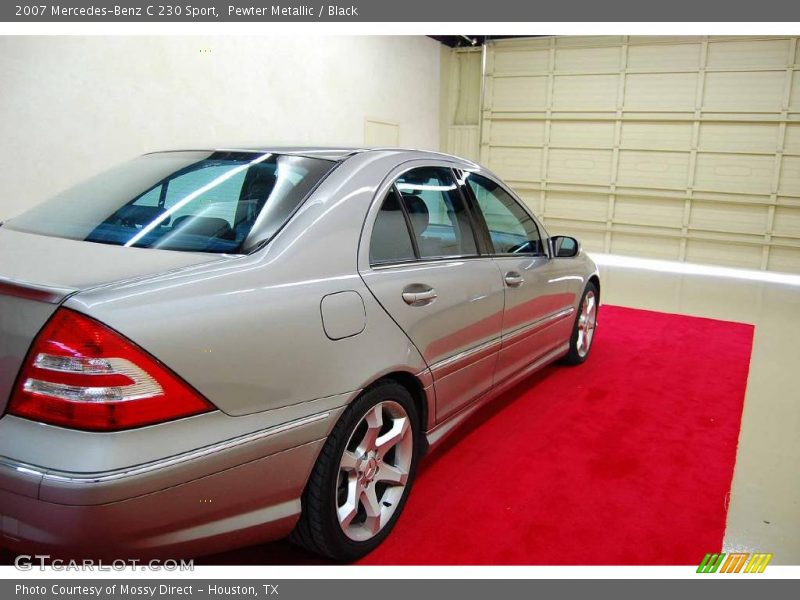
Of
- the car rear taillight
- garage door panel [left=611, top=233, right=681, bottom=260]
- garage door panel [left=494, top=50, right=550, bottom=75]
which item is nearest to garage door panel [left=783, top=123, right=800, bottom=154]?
garage door panel [left=611, top=233, right=681, bottom=260]

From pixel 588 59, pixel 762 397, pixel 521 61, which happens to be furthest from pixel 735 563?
pixel 521 61

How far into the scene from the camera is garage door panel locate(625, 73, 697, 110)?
9.79 meters

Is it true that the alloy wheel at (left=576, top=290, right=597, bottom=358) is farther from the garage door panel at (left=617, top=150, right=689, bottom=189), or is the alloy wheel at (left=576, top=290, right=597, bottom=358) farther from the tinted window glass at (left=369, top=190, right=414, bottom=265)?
the garage door panel at (left=617, top=150, right=689, bottom=189)

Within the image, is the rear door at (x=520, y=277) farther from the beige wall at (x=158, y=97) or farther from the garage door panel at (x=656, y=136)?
the garage door panel at (x=656, y=136)

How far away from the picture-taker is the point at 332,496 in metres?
1.79

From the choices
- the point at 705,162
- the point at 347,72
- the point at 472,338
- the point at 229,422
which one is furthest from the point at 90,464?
the point at 705,162

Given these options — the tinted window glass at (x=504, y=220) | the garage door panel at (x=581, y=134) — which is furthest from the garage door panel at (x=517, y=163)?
the tinted window glass at (x=504, y=220)

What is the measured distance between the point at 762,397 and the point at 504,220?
82.7 inches

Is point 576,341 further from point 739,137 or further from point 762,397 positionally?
point 739,137

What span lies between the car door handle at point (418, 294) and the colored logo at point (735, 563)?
128cm

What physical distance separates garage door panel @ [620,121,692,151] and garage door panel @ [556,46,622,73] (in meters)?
1.08

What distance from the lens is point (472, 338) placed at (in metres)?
2.47

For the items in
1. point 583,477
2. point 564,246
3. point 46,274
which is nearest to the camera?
point 46,274

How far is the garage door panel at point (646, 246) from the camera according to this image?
10.2m
